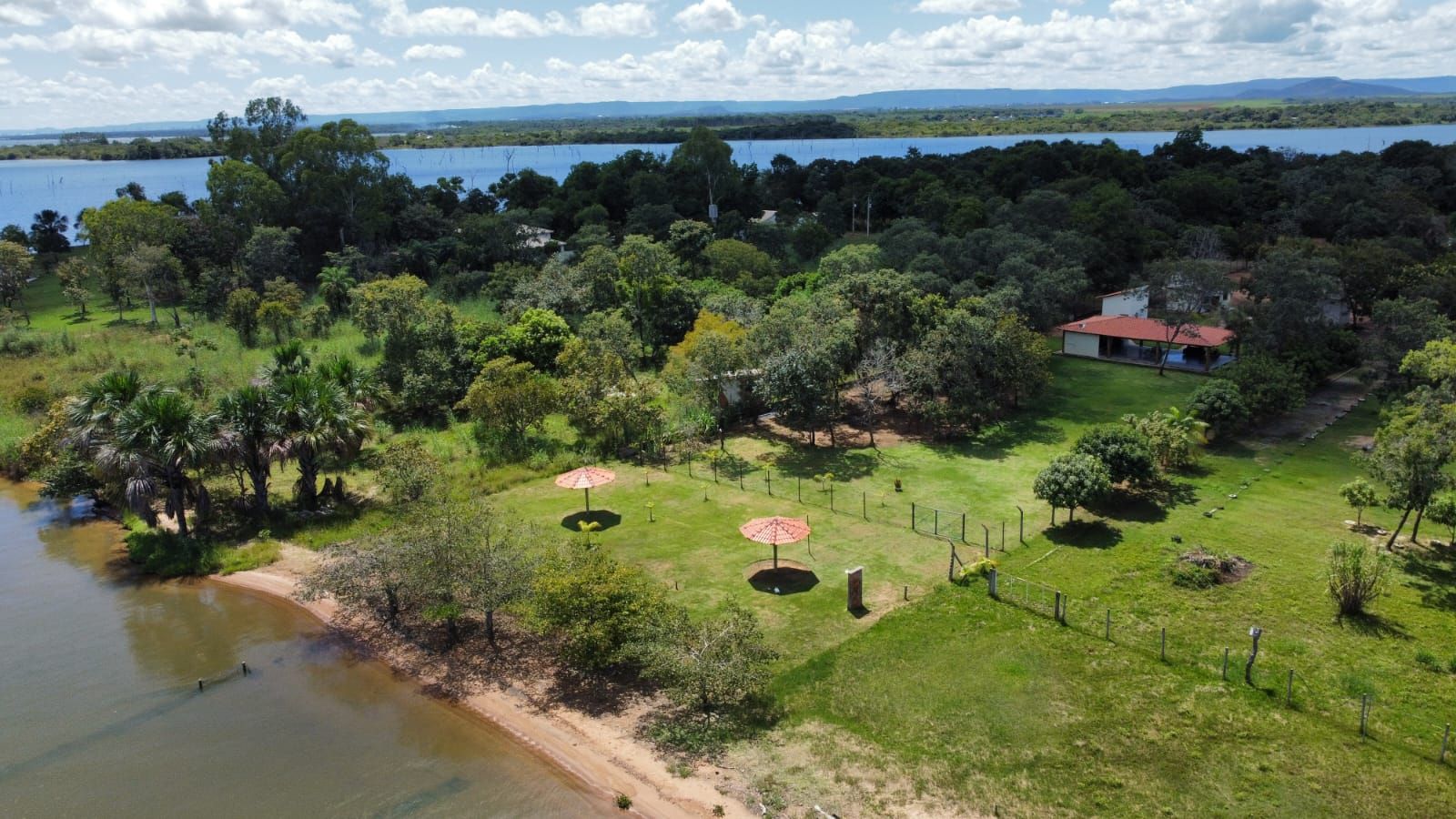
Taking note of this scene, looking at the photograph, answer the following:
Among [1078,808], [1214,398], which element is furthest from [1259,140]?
[1078,808]

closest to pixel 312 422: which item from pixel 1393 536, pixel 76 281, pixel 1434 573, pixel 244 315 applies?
pixel 244 315

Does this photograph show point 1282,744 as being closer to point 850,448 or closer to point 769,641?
→ point 769,641

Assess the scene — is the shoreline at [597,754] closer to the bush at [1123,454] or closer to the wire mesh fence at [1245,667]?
the wire mesh fence at [1245,667]

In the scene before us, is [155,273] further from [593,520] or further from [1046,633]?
[1046,633]

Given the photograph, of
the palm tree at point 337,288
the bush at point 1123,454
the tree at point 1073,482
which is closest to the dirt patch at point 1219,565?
the tree at point 1073,482

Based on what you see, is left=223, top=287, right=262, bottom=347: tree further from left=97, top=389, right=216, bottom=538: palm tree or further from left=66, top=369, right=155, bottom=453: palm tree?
left=97, top=389, right=216, bottom=538: palm tree
